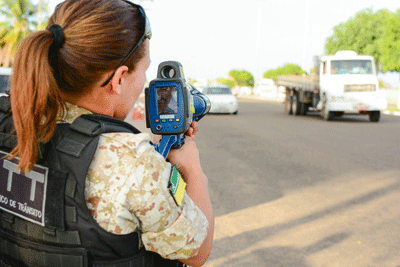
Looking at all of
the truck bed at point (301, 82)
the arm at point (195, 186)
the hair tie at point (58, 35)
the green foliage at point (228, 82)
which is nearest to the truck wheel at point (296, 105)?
the truck bed at point (301, 82)

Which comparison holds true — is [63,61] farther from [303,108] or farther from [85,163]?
[303,108]

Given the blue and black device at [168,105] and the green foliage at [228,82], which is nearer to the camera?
the blue and black device at [168,105]

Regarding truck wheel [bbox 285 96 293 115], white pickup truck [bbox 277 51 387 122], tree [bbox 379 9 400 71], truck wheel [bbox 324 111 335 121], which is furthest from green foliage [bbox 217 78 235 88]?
truck wheel [bbox 324 111 335 121]

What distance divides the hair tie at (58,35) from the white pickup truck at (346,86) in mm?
15319

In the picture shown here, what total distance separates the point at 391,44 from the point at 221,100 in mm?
18783

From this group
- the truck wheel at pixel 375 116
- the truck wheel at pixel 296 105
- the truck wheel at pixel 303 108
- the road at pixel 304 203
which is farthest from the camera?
the truck wheel at pixel 296 105

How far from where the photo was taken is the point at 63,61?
3.78 ft

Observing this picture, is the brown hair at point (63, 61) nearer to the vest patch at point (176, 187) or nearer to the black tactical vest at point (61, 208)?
the black tactical vest at point (61, 208)

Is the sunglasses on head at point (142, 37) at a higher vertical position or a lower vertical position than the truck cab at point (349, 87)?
higher

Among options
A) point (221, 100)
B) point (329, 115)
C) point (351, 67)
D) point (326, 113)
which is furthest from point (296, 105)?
point (351, 67)

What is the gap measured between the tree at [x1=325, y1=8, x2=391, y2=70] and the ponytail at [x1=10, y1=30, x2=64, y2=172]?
163 ft

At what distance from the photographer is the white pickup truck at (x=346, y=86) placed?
15.4 metres

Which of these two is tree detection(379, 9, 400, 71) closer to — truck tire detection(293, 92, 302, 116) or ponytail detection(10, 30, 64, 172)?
truck tire detection(293, 92, 302, 116)

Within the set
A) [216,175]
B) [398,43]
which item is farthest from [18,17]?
[216,175]
